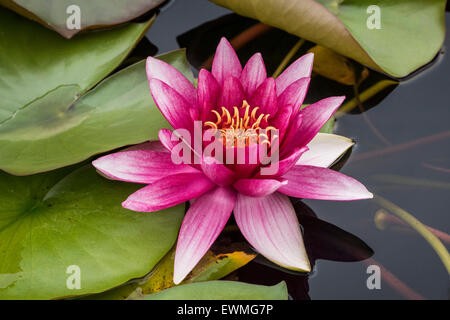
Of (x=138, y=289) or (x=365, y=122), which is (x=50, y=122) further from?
(x=365, y=122)

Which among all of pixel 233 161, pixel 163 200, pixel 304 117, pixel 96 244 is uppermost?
pixel 304 117

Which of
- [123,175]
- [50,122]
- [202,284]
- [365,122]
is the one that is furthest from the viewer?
[365,122]

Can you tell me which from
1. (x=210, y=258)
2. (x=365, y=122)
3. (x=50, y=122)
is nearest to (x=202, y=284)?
(x=210, y=258)

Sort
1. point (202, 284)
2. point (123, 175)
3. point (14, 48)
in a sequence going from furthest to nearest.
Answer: point (14, 48)
point (123, 175)
point (202, 284)

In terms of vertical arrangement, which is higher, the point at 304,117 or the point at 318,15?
the point at 318,15

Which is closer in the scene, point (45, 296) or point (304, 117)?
point (45, 296)
